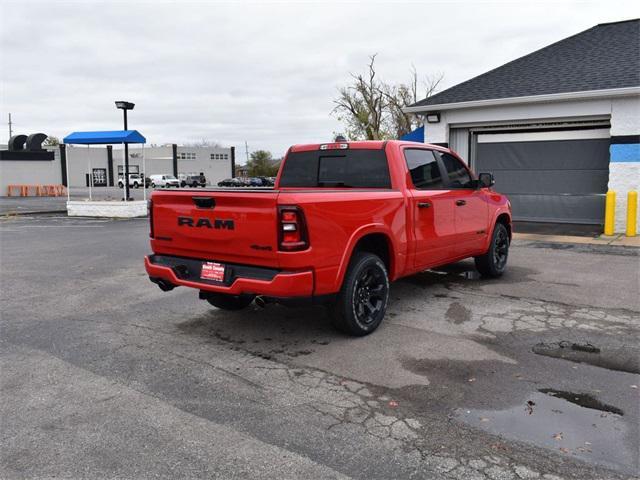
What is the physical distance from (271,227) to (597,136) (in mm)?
12512

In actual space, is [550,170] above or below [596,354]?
above

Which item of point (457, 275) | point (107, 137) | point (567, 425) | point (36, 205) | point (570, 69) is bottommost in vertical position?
point (567, 425)

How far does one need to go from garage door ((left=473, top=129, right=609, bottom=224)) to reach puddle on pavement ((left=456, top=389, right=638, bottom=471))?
12.0m

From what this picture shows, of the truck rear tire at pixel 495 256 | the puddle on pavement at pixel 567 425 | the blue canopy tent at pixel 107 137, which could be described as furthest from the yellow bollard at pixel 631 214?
the blue canopy tent at pixel 107 137

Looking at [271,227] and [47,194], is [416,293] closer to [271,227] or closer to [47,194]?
[271,227]

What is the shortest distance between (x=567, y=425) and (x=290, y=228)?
241 cm

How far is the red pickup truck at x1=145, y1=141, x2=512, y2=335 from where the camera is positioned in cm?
448

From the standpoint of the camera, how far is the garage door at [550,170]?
14.2 m

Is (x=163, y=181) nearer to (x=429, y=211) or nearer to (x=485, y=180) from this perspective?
(x=485, y=180)

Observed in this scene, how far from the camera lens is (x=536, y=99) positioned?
13.7m

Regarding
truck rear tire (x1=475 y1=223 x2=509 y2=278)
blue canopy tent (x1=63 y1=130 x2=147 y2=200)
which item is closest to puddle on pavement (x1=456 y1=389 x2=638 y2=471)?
truck rear tire (x1=475 y1=223 x2=509 y2=278)

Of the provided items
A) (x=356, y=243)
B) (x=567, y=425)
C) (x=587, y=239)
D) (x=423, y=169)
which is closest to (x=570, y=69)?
(x=587, y=239)

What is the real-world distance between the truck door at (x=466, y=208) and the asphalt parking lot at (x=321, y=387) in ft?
2.30

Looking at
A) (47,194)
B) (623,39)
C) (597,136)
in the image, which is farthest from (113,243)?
(47,194)
